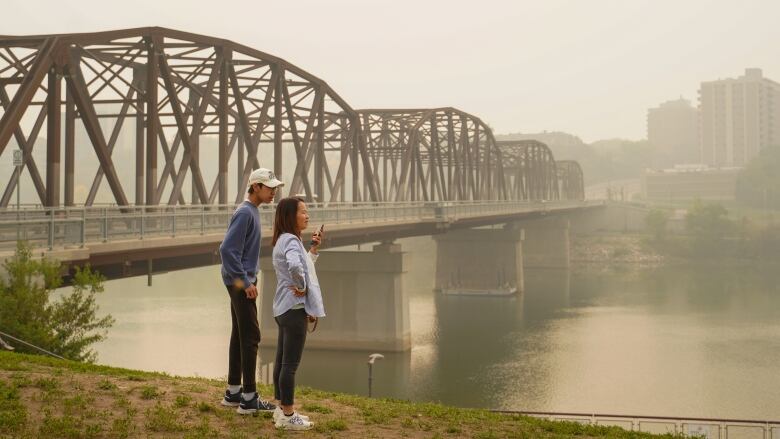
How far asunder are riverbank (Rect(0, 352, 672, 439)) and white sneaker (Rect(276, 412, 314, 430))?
9 cm

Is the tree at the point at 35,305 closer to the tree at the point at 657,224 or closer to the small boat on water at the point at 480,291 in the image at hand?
the small boat on water at the point at 480,291

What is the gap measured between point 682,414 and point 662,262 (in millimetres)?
95058

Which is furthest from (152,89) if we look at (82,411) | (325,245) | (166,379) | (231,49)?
(82,411)

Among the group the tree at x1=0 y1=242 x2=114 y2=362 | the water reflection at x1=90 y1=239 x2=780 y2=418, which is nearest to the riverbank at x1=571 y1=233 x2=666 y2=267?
the water reflection at x1=90 y1=239 x2=780 y2=418

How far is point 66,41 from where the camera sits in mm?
25594

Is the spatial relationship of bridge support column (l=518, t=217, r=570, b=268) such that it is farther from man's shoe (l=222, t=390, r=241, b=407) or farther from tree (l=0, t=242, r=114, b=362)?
man's shoe (l=222, t=390, r=241, b=407)

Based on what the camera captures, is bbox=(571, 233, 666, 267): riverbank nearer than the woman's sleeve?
No

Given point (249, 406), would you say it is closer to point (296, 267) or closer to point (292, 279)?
point (292, 279)

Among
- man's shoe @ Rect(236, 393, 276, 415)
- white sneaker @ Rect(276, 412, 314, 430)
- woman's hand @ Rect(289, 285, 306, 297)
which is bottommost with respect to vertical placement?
white sneaker @ Rect(276, 412, 314, 430)

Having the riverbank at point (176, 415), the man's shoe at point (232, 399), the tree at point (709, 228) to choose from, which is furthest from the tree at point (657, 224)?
the man's shoe at point (232, 399)

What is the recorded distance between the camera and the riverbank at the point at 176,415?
345 inches

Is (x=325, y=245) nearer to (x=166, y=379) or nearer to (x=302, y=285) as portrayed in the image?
(x=166, y=379)

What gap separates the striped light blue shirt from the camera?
29.6 feet

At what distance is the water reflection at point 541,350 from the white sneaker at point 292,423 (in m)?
25.0
